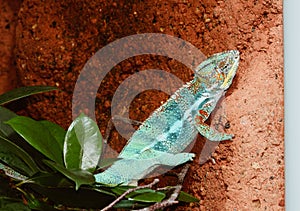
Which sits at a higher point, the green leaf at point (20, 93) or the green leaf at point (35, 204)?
the green leaf at point (20, 93)

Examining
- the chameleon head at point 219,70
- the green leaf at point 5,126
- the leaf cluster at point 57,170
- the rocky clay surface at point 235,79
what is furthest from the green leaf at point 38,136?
the chameleon head at point 219,70

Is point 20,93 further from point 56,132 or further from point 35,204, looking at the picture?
point 35,204

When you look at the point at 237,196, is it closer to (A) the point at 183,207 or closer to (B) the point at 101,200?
(A) the point at 183,207

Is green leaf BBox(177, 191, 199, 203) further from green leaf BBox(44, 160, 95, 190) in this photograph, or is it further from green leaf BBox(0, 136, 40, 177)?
green leaf BBox(0, 136, 40, 177)

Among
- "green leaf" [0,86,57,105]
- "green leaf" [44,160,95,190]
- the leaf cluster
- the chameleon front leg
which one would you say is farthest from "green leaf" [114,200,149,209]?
"green leaf" [0,86,57,105]

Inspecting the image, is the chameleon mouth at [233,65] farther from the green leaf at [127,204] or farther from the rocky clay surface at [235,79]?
the green leaf at [127,204]

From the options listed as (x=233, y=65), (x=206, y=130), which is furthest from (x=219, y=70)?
(x=206, y=130)

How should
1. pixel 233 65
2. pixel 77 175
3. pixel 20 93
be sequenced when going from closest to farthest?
pixel 77 175 → pixel 233 65 → pixel 20 93
